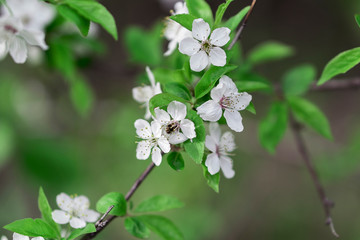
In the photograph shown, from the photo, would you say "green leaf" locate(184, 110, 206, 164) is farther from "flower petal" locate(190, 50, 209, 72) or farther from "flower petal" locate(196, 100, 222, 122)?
"flower petal" locate(190, 50, 209, 72)

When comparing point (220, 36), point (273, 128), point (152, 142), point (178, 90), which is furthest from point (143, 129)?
point (273, 128)

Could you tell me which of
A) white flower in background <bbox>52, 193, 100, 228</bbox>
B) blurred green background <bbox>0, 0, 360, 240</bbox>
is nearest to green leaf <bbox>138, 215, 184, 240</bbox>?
white flower in background <bbox>52, 193, 100, 228</bbox>

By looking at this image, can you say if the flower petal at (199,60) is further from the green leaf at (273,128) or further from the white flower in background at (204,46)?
the green leaf at (273,128)

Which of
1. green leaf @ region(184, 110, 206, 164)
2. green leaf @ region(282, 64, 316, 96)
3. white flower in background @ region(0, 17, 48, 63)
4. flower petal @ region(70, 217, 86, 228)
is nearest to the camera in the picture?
green leaf @ region(184, 110, 206, 164)

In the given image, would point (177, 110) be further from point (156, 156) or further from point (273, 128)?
point (273, 128)

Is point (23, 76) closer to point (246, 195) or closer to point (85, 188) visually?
point (85, 188)

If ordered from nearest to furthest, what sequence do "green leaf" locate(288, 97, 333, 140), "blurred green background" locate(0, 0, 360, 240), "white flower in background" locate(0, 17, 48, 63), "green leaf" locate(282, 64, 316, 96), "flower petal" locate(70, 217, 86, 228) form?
"flower petal" locate(70, 217, 86, 228), "white flower in background" locate(0, 17, 48, 63), "green leaf" locate(288, 97, 333, 140), "green leaf" locate(282, 64, 316, 96), "blurred green background" locate(0, 0, 360, 240)
